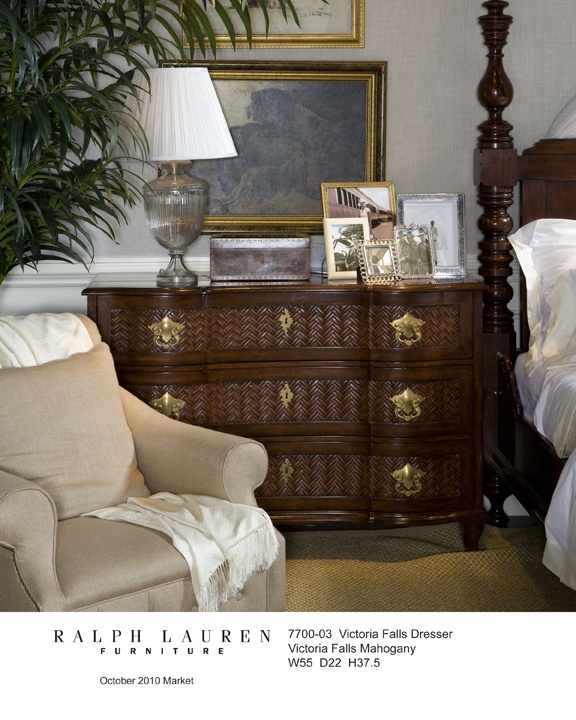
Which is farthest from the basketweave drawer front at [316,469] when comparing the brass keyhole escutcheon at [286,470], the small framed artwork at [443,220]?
the small framed artwork at [443,220]

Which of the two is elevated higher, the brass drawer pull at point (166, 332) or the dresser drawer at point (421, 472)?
the brass drawer pull at point (166, 332)

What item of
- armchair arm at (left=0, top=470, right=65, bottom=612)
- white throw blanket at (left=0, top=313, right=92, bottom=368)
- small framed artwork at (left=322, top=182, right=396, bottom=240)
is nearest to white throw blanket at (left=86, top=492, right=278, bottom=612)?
armchair arm at (left=0, top=470, right=65, bottom=612)

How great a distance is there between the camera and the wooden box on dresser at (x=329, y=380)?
2.75 meters

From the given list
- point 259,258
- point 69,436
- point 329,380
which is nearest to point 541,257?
point 329,380

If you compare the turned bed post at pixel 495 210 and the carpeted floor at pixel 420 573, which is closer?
the carpeted floor at pixel 420 573

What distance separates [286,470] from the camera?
2.88 meters

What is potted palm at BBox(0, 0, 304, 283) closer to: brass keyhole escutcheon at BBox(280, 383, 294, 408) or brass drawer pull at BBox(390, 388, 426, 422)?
brass keyhole escutcheon at BBox(280, 383, 294, 408)

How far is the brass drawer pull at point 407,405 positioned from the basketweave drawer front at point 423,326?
12 cm

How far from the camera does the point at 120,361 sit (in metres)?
2.77

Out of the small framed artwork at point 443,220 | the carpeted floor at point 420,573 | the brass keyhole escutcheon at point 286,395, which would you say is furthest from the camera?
the small framed artwork at point 443,220

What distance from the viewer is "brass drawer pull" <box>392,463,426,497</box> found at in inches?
112

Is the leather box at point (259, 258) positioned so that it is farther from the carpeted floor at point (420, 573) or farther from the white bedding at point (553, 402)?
the carpeted floor at point (420, 573)

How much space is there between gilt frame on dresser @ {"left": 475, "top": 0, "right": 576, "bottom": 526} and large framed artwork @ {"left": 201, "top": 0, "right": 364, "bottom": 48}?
465mm
